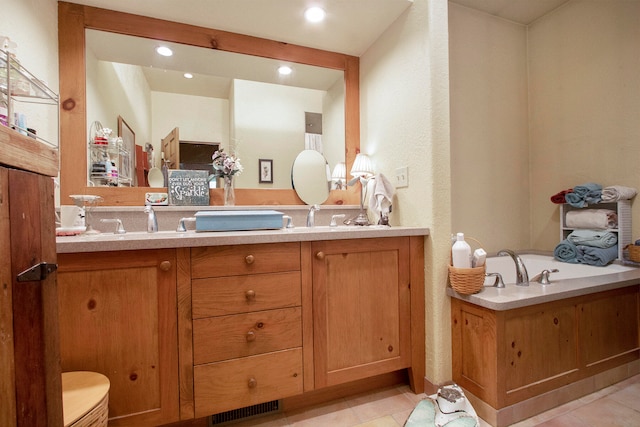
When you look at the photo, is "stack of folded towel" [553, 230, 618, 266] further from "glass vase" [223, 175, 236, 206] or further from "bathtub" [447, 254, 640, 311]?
"glass vase" [223, 175, 236, 206]

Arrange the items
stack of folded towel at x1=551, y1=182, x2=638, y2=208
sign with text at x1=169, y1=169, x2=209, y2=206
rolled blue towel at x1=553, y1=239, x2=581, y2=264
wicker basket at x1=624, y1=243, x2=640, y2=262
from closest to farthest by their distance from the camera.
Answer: sign with text at x1=169, y1=169, x2=209, y2=206
wicker basket at x1=624, y1=243, x2=640, y2=262
stack of folded towel at x1=551, y1=182, x2=638, y2=208
rolled blue towel at x1=553, y1=239, x2=581, y2=264

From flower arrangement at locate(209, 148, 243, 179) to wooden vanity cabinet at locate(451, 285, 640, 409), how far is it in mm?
1489

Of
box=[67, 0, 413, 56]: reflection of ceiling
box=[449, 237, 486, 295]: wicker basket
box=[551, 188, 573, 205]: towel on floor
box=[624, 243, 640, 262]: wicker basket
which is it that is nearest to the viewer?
box=[449, 237, 486, 295]: wicker basket

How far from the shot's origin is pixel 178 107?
181 cm

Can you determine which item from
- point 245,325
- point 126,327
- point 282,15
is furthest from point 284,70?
point 126,327

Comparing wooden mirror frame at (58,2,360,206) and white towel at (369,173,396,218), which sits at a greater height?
wooden mirror frame at (58,2,360,206)

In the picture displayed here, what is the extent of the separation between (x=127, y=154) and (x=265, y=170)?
808 millimetres

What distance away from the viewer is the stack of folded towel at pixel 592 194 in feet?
6.49

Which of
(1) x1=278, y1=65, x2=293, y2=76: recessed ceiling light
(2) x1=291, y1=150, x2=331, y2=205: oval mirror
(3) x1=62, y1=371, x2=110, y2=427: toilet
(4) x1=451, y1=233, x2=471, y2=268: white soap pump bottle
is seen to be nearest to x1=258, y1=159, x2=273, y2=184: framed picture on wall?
(2) x1=291, y1=150, x2=331, y2=205: oval mirror

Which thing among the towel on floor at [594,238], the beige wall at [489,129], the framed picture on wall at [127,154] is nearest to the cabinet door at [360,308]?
the beige wall at [489,129]

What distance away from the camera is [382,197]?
1807 mm

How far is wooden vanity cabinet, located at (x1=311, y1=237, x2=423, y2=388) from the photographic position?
1404mm

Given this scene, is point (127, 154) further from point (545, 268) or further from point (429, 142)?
point (545, 268)

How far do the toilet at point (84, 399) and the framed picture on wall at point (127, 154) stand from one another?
1.06 meters
